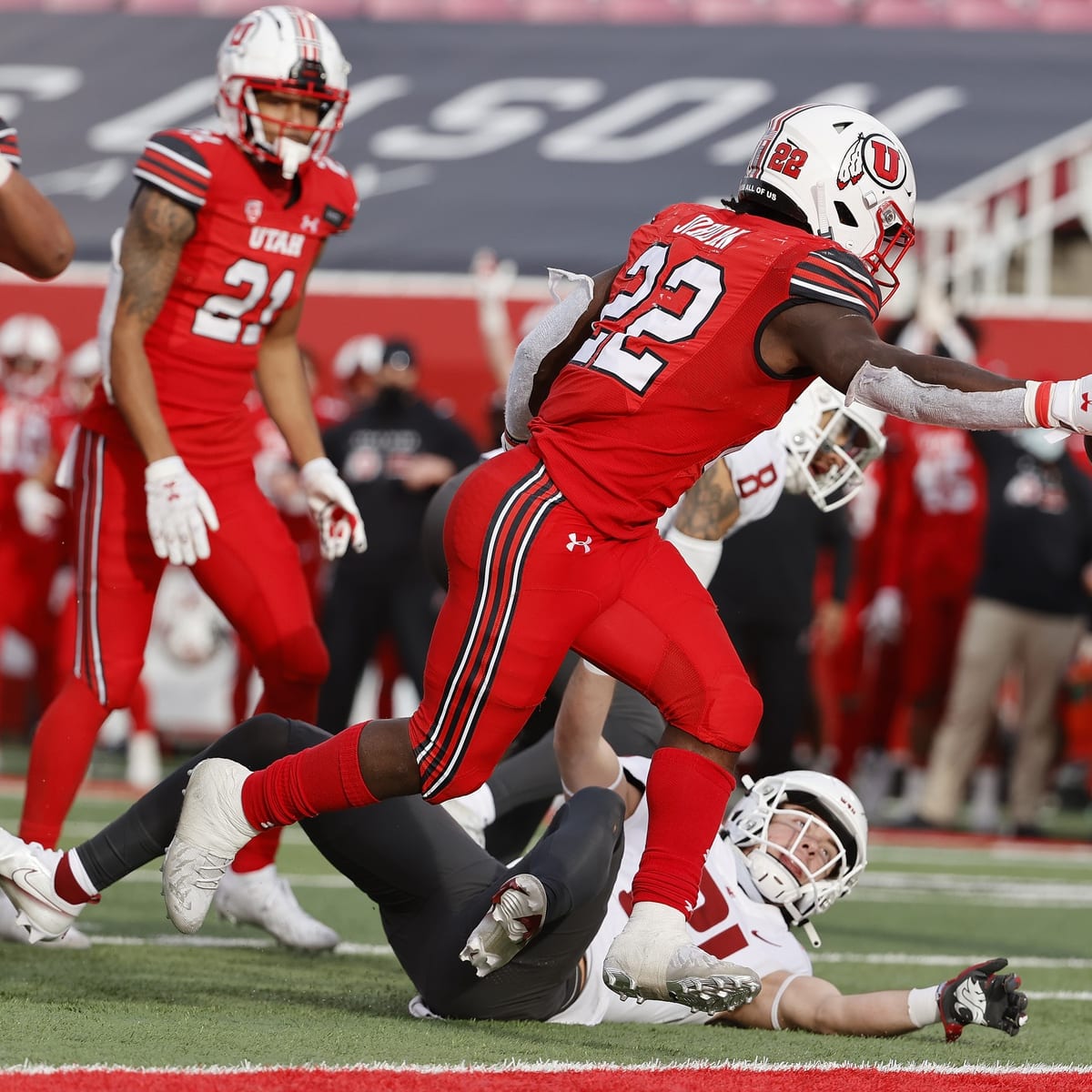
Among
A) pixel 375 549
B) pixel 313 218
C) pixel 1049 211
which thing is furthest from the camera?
pixel 1049 211

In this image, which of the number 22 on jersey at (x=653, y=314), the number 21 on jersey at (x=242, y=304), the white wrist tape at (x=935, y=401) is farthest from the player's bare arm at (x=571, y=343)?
the number 21 on jersey at (x=242, y=304)

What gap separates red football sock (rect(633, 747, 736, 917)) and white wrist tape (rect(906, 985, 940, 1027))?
49cm

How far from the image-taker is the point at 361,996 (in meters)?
3.75

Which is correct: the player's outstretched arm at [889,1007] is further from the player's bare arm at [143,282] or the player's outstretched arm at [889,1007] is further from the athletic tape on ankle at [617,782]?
the player's bare arm at [143,282]

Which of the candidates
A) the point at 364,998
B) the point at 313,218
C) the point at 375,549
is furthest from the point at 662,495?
the point at 375,549

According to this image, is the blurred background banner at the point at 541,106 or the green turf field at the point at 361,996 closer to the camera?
the green turf field at the point at 361,996

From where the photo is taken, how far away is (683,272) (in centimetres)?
328

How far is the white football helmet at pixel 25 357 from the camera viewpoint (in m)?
9.69

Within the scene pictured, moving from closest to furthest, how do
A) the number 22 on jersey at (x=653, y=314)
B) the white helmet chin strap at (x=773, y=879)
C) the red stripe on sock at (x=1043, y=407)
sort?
the red stripe on sock at (x=1043, y=407)
the number 22 on jersey at (x=653, y=314)
the white helmet chin strap at (x=773, y=879)

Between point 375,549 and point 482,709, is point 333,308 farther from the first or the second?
point 482,709

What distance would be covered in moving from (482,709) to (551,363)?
75 cm

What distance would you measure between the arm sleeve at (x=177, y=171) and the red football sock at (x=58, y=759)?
1.17 m

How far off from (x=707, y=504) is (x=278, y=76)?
144 centimetres

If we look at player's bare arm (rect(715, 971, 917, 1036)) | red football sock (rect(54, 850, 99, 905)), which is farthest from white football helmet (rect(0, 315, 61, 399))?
player's bare arm (rect(715, 971, 917, 1036))
